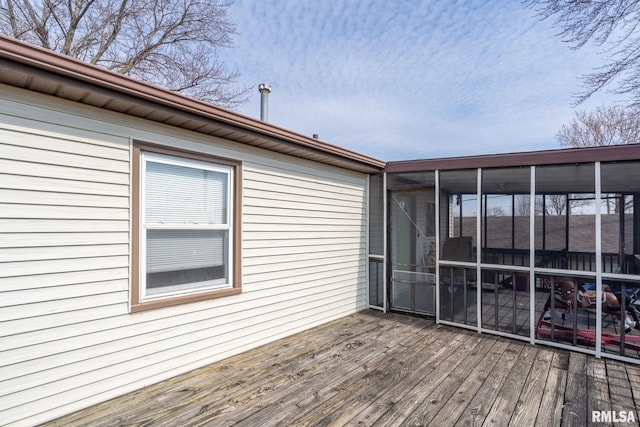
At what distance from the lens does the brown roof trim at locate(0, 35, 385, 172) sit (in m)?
1.97

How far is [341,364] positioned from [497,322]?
2351 millimetres

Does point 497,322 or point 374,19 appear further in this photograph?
point 374,19

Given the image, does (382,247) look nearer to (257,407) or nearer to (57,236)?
(257,407)

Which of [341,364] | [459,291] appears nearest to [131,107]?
[341,364]

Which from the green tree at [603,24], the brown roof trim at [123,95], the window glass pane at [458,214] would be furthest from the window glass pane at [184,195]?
the green tree at [603,24]

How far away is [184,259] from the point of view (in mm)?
3109

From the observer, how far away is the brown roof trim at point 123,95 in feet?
6.45

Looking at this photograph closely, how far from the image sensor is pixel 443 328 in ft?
14.7

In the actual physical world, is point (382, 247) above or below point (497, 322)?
above

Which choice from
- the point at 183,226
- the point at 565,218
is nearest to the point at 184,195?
the point at 183,226

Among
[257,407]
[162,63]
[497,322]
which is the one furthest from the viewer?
[162,63]

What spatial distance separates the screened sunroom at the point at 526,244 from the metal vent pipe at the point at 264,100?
2.04m

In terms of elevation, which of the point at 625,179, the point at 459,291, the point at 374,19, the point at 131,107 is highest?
the point at 374,19

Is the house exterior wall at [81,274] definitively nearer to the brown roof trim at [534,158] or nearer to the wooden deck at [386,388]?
the wooden deck at [386,388]
